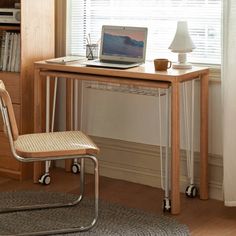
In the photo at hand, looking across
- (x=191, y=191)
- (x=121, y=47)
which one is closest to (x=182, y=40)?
(x=121, y=47)

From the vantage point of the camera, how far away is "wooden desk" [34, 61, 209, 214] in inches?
135

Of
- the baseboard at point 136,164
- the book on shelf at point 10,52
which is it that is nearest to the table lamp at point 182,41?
the baseboard at point 136,164

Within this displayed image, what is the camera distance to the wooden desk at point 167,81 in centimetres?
344

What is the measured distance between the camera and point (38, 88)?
156 inches

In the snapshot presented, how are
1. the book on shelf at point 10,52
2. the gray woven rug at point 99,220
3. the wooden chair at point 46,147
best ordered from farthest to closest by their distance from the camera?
the book on shelf at point 10,52 → the gray woven rug at point 99,220 → the wooden chair at point 46,147

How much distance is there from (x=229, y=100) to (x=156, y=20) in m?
0.79

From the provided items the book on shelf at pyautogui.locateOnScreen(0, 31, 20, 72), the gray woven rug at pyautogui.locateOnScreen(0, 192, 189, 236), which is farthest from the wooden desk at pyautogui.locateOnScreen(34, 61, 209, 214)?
the book on shelf at pyautogui.locateOnScreen(0, 31, 20, 72)

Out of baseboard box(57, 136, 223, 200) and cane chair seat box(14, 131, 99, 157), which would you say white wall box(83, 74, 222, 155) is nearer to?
baseboard box(57, 136, 223, 200)

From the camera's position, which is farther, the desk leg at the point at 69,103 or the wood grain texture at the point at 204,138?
the desk leg at the point at 69,103

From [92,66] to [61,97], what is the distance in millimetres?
746

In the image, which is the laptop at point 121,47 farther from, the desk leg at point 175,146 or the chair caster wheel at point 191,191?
the chair caster wheel at point 191,191

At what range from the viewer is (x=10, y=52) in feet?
13.8

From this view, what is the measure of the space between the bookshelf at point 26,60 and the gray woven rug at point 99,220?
0.56 metres

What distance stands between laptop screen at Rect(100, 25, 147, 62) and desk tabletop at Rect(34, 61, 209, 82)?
0.10m
